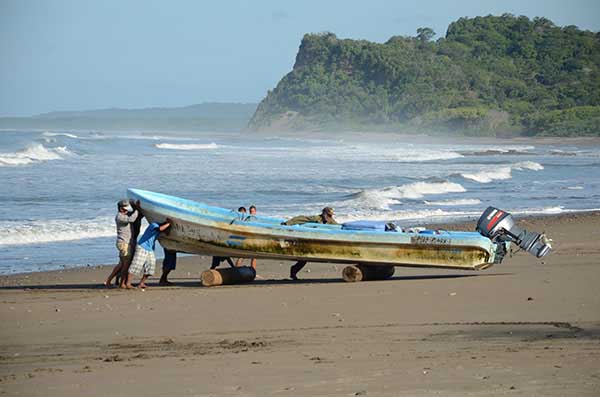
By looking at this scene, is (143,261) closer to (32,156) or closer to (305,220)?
(305,220)

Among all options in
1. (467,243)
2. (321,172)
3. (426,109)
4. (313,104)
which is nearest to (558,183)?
(321,172)

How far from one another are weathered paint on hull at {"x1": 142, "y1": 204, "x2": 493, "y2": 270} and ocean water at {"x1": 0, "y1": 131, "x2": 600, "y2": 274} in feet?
8.34

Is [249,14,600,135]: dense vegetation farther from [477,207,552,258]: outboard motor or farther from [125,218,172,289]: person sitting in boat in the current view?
[125,218,172,289]: person sitting in boat

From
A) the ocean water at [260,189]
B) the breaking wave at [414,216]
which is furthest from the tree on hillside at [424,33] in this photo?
the breaking wave at [414,216]

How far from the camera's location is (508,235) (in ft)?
38.2

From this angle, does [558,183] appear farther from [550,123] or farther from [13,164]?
[550,123]

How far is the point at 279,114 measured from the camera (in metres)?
121

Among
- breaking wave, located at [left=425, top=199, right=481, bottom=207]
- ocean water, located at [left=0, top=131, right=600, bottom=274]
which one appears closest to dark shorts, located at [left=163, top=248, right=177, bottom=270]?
ocean water, located at [left=0, top=131, right=600, bottom=274]

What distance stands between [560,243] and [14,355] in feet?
32.0

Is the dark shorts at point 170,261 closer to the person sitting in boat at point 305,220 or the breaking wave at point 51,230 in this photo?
the person sitting in boat at point 305,220

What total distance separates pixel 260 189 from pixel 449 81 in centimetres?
8925

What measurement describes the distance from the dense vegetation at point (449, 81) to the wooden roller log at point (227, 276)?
7937 centimetres

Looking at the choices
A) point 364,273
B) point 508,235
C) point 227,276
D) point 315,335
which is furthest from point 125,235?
point 508,235

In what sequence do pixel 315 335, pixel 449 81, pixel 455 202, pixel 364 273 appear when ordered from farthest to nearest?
1. pixel 449 81
2. pixel 455 202
3. pixel 364 273
4. pixel 315 335
